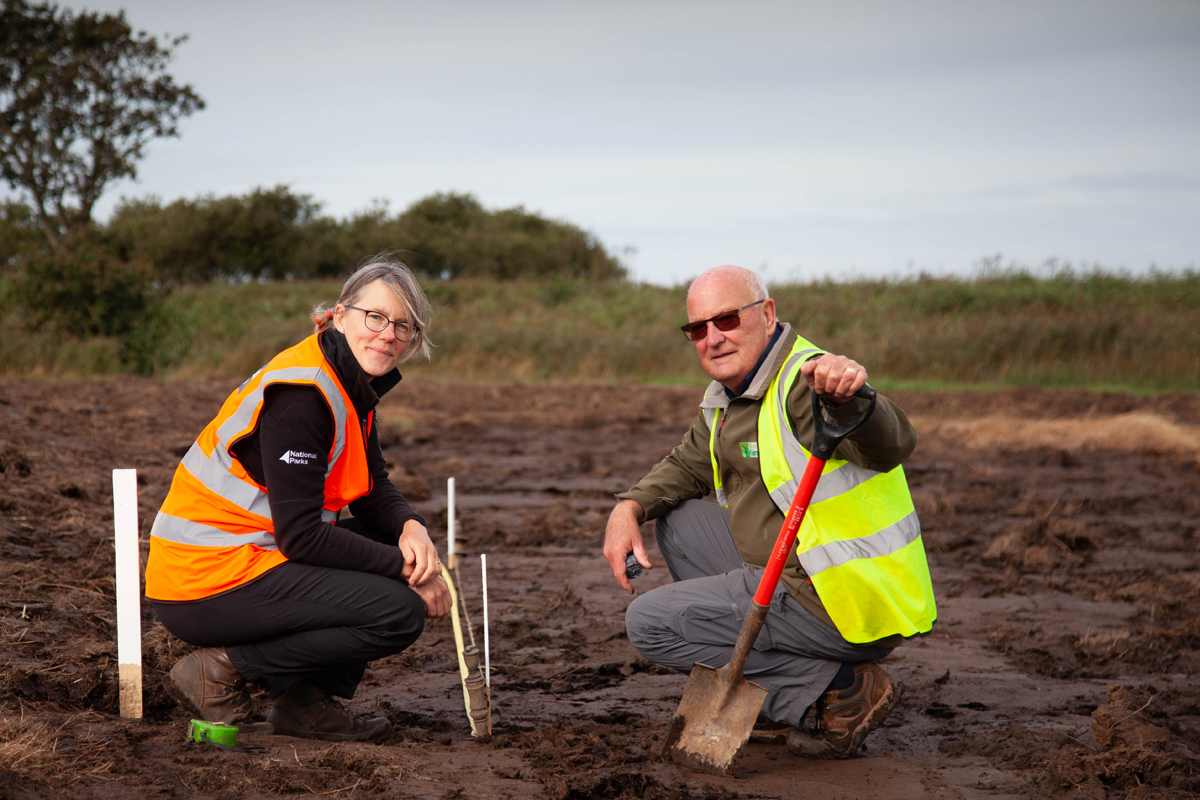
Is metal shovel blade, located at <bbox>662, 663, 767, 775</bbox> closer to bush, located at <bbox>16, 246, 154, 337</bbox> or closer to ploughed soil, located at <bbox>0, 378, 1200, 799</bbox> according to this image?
ploughed soil, located at <bbox>0, 378, 1200, 799</bbox>

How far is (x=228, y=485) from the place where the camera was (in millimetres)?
2869

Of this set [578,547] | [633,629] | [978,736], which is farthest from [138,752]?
[578,547]

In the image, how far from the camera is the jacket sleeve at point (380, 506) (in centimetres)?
335

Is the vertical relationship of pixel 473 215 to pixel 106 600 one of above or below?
above

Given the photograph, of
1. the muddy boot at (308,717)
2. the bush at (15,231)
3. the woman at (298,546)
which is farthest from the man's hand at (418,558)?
the bush at (15,231)

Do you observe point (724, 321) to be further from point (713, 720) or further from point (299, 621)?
point (299, 621)

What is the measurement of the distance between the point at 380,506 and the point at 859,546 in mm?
1639

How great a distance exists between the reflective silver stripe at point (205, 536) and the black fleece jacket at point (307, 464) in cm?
5

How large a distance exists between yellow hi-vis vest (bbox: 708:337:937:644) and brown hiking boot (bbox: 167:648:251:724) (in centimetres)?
183

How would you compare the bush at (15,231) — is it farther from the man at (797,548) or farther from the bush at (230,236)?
the man at (797,548)

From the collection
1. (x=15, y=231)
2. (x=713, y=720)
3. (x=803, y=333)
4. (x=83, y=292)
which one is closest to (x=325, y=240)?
(x=15, y=231)

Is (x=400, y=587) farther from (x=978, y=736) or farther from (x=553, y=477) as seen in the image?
(x=553, y=477)

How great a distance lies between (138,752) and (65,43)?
2665 cm

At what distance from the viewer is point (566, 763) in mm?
2926
